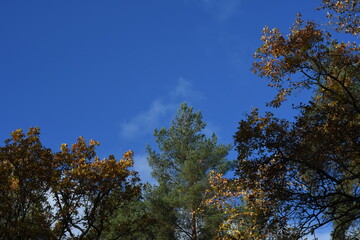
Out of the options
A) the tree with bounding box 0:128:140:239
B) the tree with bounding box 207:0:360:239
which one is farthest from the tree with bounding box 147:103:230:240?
the tree with bounding box 207:0:360:239

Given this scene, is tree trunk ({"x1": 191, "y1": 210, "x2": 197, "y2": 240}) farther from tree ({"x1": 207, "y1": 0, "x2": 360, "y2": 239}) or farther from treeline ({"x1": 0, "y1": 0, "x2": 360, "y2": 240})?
tree ({"x1": 207, "y1": 0, "x2": 360, "y2": 239})

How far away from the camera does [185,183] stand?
2919 centimetres

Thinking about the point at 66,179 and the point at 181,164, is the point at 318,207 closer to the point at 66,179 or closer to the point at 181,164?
the point at 66,179

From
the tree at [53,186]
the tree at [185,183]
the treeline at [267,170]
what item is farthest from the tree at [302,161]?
the tree at [185,183]

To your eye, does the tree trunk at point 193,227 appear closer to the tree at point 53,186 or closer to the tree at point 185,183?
the tree at point 185,183

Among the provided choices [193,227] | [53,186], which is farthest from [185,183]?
[53,186]

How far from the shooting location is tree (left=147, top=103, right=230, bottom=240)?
2611 cm

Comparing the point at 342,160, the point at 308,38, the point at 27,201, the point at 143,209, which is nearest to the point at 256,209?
the point at 342,160

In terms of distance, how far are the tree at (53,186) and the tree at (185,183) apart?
26.2ft

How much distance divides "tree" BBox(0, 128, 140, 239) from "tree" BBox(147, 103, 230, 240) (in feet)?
26.2

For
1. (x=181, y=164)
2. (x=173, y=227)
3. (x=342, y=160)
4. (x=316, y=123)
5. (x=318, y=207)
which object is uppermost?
→ (x=181, y=164)

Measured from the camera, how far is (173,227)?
26.9 metres

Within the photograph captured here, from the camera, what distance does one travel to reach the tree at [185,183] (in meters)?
26.1

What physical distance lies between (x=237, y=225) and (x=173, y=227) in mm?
9729
